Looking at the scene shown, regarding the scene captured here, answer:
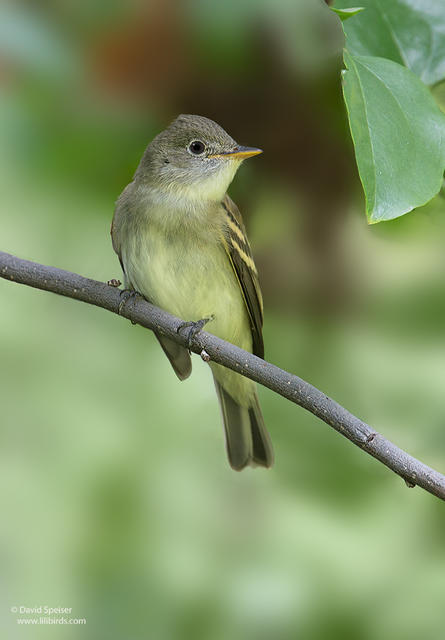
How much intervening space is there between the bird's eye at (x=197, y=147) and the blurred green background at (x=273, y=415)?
0.18 meters

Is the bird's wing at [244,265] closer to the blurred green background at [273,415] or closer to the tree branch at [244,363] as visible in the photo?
the blurred green background at [273,415]

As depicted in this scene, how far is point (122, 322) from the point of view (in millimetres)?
1279

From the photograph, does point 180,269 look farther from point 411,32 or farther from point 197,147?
point 411,32

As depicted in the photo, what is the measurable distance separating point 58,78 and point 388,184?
0.49 m

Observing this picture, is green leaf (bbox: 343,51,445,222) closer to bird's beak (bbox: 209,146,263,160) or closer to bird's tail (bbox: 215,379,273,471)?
bird's beak (bbox: 209,146,263,160)

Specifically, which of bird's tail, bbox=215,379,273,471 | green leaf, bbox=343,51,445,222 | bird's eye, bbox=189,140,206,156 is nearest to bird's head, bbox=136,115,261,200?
bird's eye, bbox=189,140,206,156

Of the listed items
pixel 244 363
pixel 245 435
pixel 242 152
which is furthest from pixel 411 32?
pixel 245 435

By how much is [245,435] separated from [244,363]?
54 cm

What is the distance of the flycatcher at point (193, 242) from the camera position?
139 cm

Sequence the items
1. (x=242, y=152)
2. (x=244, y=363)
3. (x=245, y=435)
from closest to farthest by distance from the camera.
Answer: (x=244, y=363), (x=242, y=152), (x=245, y=435)

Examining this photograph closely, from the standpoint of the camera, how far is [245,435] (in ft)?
4.56

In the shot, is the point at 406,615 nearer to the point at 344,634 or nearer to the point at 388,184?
the point at 344,634

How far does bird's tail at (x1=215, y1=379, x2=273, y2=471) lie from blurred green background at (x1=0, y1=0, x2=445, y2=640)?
0.12 ft

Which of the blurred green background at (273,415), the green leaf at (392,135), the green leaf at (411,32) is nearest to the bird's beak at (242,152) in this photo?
the blurred green background at (273,415)
